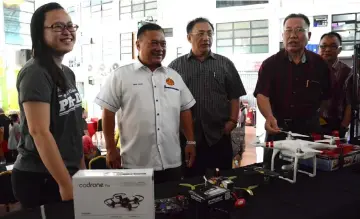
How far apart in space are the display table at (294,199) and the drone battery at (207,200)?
4 centimetres

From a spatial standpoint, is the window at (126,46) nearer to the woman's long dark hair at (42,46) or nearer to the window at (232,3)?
the window at (232,3)

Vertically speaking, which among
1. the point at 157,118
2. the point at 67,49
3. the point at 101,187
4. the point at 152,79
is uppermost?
the point at 67,49

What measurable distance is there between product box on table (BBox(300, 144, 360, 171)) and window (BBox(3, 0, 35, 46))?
470cm

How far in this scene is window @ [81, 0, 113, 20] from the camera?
5.41 m

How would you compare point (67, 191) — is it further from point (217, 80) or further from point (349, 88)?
point (349, 88)

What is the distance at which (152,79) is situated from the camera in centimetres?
177

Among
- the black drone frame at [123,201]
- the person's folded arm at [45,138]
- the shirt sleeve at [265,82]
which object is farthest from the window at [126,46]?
the black drone frame at [123,201]

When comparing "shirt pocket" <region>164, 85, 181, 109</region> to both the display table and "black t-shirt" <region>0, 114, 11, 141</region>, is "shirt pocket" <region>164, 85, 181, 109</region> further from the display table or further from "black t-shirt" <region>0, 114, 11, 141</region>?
"black t-shirt" <region>0, 114, 11, 141</region>

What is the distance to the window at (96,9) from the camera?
17.7 feet

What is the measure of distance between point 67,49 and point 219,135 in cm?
117

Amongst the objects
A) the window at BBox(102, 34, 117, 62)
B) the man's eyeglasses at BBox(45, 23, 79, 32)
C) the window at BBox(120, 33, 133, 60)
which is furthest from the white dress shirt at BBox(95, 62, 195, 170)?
the window at BBox(102, 34, 117, 62)

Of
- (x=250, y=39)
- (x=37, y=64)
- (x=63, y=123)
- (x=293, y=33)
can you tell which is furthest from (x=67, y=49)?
(x=250, y=39)

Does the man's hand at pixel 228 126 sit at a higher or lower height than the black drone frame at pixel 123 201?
higher

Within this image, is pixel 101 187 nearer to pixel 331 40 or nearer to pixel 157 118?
pixel 157 118
